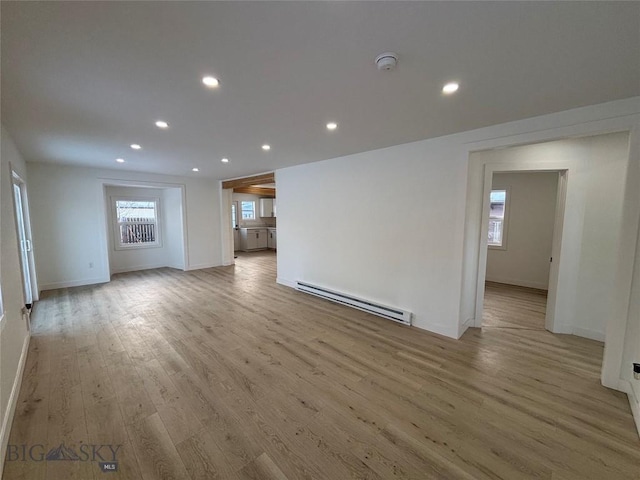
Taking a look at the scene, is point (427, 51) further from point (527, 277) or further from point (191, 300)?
point (527, 277)

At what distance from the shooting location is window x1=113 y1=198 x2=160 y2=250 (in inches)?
261

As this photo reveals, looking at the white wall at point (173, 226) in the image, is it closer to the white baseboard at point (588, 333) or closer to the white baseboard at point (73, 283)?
the white baseboard at point (73, 283)

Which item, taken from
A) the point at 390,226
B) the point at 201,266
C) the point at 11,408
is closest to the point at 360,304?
the point at 390,226

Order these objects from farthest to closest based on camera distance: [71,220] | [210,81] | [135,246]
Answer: [135,246] < [71,220] < [210,81]

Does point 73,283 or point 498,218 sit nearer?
point 73,283

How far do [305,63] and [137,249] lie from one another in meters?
7.37

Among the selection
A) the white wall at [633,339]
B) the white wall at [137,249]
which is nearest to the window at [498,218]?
the white wall at [633,339]

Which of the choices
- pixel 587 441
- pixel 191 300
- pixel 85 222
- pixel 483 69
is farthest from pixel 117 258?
pixel 587 441

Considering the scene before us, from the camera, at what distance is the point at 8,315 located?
2129 millimetres

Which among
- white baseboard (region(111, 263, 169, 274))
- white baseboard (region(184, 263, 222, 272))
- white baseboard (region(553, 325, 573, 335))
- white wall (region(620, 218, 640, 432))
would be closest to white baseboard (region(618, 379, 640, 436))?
white wall (region(620, 218, 640, 432))

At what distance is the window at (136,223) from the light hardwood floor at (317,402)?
3702mm

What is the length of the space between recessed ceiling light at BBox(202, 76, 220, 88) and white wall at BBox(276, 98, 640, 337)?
2431 millimetres

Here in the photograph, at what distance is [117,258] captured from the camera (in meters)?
6.63

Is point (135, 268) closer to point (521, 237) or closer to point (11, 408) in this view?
point (11, 408)
